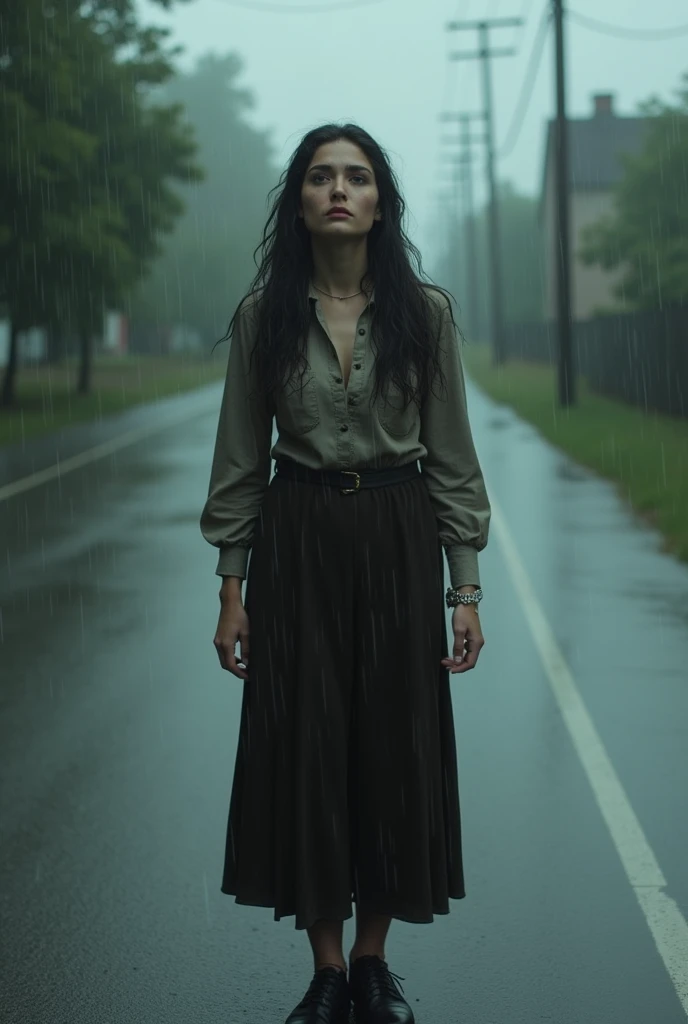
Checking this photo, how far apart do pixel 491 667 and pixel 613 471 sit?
413 inches

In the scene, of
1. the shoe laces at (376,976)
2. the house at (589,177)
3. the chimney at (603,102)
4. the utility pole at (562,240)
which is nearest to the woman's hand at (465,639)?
the shoe laces at (376,976)

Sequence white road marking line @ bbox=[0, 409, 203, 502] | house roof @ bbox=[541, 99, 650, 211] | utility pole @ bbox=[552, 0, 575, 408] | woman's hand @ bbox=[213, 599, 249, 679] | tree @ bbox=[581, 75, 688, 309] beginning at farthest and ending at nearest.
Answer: house roof @ bbox=[541, 99, 650, 211], tree @ bbox=[581, 75, 688, 309], utility pole @ bbox=[552, 0, 575, 408], white road marking line @ bbox=[0, 409, 203, 502], woman's hand @ bbox=[213, 599, 249, 679]

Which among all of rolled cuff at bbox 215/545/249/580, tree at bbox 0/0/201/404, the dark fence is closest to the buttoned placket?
rolled cuff at bbox 215/545/249/580

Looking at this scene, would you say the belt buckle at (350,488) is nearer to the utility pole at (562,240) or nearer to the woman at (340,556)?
the woman at (340,556)

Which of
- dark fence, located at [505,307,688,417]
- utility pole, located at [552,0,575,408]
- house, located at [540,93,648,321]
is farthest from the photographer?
house, located at [540,93,648,321]

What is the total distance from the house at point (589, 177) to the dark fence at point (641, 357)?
115 ft

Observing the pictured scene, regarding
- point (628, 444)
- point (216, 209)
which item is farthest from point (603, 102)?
point (628, 444)

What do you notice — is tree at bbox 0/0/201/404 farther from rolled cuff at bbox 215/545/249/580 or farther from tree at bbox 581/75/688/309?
rolled cuff at bbox 215/545/249/580

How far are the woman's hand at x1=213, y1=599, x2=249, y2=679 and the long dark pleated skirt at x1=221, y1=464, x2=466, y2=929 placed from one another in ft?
0.14

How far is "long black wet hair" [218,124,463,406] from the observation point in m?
3.63

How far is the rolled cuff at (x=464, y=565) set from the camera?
382 centimetres

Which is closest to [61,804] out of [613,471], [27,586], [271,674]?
[271,674]

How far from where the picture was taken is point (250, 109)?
412 ft

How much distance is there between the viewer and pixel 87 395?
1593 inches
